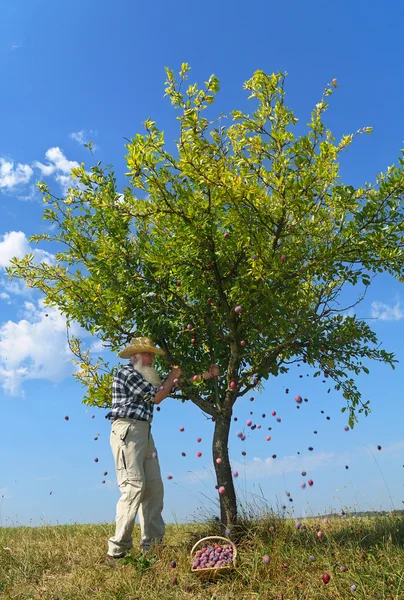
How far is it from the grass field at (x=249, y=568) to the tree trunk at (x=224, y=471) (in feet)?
0.96

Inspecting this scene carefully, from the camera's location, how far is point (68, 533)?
445 inches

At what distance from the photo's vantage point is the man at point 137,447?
27.6 ft

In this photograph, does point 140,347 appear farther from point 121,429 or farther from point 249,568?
point 249,568

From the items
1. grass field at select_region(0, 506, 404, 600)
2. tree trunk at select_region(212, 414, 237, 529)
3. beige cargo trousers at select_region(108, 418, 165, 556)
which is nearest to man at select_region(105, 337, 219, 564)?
beige cargo trousers at select_region(108, 418, 165, 556)

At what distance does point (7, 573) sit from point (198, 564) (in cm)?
351

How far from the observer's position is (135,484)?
8375 millimetres

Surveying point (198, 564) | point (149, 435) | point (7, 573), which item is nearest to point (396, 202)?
point (149, 435)

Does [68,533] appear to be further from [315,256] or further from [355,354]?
[315,256]

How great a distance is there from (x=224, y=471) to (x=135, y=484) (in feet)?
5.25

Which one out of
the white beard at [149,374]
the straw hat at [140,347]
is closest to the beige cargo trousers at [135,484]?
the white beard at [149,374]

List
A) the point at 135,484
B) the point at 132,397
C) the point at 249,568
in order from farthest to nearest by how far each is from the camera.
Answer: the point at 132,397 < the point at 135,484 < the point at 249,568

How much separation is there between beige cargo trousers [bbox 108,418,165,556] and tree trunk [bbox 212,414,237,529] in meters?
1.01

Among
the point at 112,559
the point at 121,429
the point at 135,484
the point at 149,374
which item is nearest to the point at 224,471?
the point at 135,484

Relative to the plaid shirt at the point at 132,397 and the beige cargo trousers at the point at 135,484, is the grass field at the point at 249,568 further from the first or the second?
the plaid shirt at the point at 132,397
